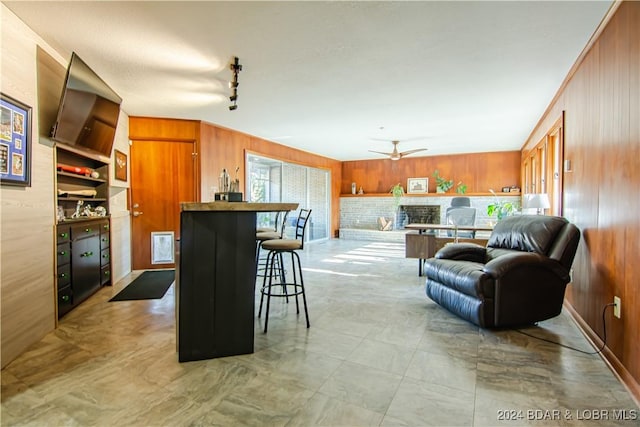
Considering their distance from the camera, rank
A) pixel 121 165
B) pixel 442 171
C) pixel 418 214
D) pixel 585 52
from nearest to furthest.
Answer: pixel 585 52, pixel 121 165, pixel 442 171, pixel 418 214

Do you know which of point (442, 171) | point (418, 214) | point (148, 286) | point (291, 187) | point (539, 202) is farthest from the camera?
point (418, 214)

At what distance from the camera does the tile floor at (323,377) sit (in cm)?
161

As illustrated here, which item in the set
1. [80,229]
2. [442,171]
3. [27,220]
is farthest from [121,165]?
[442,171]

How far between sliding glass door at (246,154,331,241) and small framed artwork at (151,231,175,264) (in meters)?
1.69

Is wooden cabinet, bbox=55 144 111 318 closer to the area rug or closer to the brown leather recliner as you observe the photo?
the area rug

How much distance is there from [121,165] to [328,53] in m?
3.37

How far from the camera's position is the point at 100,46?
271 cm

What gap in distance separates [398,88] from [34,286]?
3889 millimetres

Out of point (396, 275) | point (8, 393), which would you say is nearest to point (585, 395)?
point (396, 275)

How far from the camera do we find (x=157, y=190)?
4902mm

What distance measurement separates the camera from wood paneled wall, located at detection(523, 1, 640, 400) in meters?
1.87

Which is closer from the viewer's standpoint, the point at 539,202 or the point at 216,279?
the point at 216,279

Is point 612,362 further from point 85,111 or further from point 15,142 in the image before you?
point 85,111

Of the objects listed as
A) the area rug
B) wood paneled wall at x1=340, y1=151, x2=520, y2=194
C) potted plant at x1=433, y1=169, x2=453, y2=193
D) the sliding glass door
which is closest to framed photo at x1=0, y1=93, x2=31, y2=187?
the area rug
